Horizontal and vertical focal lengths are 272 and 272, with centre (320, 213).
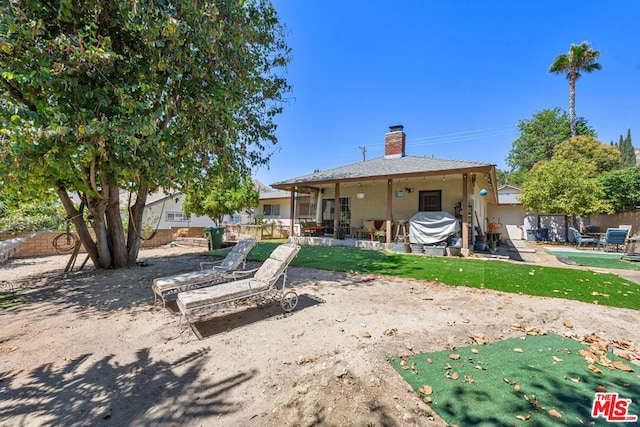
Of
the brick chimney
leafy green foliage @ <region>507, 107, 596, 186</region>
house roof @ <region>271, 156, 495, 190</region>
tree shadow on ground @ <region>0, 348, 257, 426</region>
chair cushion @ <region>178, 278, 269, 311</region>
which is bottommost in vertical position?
tree shadow on ground @ <region>0, 348, 257, 426</region>

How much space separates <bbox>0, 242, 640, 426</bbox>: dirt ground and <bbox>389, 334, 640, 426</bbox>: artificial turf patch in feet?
0.71

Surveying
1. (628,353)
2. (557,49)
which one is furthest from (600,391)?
(557,49)

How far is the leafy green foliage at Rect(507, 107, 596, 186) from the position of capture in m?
30.7

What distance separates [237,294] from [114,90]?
4384 mm

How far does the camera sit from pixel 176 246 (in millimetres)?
14422

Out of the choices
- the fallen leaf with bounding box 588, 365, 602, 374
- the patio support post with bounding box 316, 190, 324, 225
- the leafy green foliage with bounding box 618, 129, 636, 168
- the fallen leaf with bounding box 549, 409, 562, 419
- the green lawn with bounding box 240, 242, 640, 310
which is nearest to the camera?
the fallen leaf with bounding box 549, 409, 562, 419

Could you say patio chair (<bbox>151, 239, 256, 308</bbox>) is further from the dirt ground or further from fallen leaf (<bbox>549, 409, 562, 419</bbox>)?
fallen leaf (<bbox>549, 409, 562, 419</bbox>)

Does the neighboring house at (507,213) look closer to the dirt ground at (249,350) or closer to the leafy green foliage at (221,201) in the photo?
the leafy green foliage at (221,201)

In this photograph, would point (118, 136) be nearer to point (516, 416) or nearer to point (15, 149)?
point (15, 149)

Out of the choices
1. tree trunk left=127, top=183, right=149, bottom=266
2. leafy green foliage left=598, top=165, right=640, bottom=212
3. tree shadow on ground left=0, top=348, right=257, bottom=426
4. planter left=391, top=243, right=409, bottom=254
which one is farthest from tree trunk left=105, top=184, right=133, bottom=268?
leafy green foliage left=598, top=165, right=640, bottom=212

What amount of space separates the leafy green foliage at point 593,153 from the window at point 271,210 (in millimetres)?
25592

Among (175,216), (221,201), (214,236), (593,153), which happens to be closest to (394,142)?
(214,236)

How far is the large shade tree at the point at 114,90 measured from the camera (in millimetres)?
4555

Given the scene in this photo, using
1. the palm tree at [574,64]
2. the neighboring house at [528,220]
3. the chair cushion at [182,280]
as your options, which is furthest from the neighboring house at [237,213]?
the palm tree at [574,64]
